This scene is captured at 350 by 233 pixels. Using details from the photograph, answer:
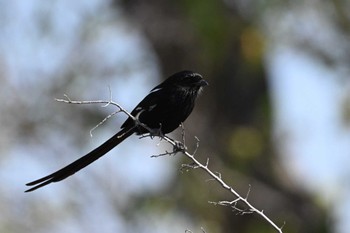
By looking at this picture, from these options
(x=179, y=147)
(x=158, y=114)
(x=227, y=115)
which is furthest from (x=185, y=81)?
(x=227, y=115)

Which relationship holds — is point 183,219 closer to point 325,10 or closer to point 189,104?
point 325,10

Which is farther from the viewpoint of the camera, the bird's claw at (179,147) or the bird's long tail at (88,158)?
the bird's long tail at (88,158)

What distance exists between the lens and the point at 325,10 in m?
13.0

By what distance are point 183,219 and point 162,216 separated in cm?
56

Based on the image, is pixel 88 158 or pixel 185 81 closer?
pixel 88 158

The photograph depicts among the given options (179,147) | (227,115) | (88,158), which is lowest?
(88,158)

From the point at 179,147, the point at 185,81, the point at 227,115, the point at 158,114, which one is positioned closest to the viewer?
the point at 179,147

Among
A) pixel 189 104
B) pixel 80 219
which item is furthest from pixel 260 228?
pixel 189 104

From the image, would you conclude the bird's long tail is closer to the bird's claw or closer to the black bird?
the black bird

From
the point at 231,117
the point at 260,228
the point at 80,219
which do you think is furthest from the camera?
the point at 231,117

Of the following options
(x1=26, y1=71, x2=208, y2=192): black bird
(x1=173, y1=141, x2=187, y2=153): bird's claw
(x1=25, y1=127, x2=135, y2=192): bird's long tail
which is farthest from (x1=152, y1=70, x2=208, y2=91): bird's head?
(x1=173, y1=141, x2=187, y2=153): bird's claw

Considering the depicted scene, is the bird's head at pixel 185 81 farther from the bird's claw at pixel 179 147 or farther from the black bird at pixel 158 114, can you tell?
the bird's claw at pixel 179 147

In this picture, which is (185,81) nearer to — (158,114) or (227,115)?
(158,114)

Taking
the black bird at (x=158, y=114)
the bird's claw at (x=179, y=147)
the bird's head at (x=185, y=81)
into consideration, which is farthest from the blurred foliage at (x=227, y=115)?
the bird's claw at (x=179, y=147)
